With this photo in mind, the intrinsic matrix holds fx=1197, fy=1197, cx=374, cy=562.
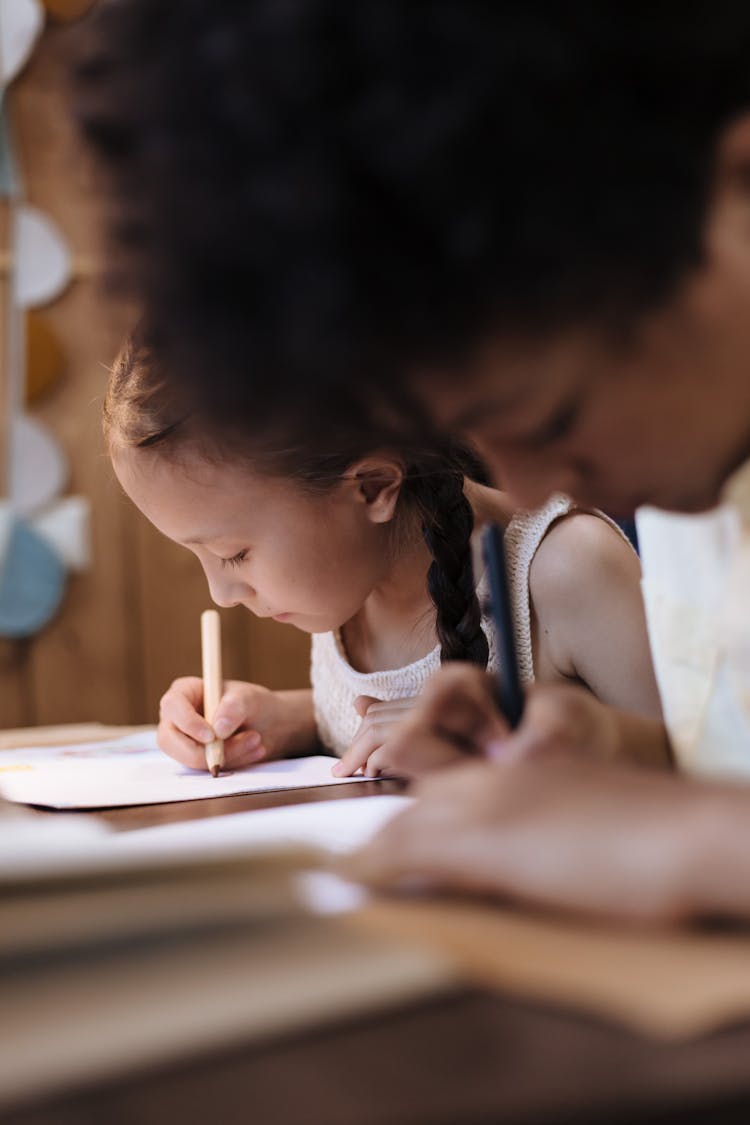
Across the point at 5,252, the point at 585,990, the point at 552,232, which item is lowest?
the point at 585,990

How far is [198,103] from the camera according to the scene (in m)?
0.42

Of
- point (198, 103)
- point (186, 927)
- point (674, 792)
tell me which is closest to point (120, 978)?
point (186, 927)

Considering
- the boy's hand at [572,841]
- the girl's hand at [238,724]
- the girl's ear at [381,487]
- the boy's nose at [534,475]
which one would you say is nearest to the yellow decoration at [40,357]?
the girl's hand at [238,724]

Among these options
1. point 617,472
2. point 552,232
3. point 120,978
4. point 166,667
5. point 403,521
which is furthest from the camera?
point 166,667

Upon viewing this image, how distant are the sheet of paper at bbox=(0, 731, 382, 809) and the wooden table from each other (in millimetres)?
543

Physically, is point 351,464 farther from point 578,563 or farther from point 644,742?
point 644,742

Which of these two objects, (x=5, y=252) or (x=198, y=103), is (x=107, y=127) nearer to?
(x=198, y=103)

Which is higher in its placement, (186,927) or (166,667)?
(166,667)

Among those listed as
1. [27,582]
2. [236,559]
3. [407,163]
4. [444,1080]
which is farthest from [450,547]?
[27,582]

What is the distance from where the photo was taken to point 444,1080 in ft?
0.82

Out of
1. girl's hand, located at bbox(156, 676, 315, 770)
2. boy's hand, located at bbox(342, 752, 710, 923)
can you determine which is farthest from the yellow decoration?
boy's hand, located at bbox(342, 752, 710, 923)

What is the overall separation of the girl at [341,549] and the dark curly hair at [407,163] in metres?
0.56

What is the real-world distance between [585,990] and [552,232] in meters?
0.25

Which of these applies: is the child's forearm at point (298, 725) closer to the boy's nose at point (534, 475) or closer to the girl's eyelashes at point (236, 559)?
the girl's eyelashes at point (236, 559)
